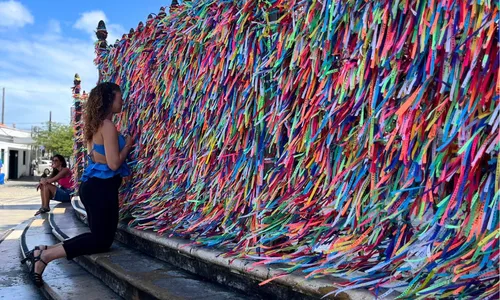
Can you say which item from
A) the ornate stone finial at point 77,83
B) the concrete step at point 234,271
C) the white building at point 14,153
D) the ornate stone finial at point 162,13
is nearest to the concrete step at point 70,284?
the concrete step at point 234,271

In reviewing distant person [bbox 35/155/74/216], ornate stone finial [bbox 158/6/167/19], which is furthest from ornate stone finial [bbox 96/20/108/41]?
distant person [bbox 35/155/74/216]

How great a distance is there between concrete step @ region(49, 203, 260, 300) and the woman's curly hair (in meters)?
1.03

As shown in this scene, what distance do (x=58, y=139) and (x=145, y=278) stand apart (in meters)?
36.2

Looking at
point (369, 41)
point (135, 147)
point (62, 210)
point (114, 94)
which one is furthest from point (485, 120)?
point (62, 210)

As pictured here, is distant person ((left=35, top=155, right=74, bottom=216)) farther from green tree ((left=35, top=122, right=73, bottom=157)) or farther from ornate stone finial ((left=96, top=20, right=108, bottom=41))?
green tree ((left=35, top=122, right=73, bottom=157))

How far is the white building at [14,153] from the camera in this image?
37.8 metres

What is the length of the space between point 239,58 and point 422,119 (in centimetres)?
134

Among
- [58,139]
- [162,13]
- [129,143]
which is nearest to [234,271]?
[129,143]

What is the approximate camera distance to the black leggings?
3.63m

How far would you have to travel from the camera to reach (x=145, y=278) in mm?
3027

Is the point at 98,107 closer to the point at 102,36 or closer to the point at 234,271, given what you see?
the point at 234,271

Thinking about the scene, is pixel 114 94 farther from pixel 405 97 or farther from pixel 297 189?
pixel 405 97

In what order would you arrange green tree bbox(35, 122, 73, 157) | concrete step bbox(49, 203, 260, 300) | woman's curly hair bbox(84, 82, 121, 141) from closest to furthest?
concrete step bbox(49, 203, 260, 300) → woman's curly hair bbox(84, 82, 121, 141) → green tree bbox(35, 122, 73, 157)

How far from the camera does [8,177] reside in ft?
128
